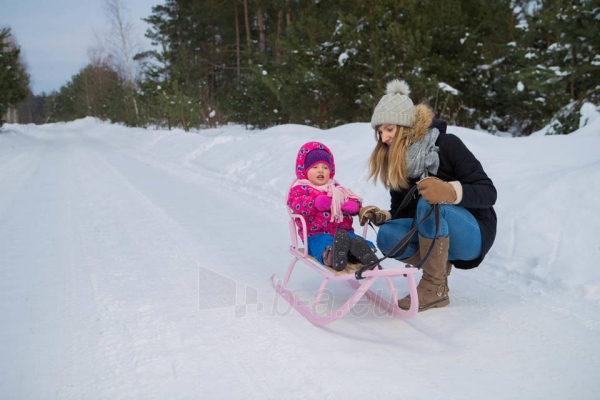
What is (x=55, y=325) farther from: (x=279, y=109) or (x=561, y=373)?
(x=279, y=109)

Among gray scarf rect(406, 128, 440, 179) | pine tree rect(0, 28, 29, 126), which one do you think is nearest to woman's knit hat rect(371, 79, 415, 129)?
gray scarf rect(406, 128, 440, 179)

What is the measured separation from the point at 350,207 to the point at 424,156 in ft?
1.89

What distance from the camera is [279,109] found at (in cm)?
1967

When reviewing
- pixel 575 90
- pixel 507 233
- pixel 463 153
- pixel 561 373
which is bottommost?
pixel 561 373

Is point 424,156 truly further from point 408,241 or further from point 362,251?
point 362,251

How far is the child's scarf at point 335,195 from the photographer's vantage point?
2920mm

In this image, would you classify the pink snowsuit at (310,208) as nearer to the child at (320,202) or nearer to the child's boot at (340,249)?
the child at (320,202)

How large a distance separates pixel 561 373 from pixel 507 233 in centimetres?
173

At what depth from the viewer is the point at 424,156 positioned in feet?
8.61

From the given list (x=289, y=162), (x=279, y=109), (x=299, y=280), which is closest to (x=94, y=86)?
(x=279, y=109)

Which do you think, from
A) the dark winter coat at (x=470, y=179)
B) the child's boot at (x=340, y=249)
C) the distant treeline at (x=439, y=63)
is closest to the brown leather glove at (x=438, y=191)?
the dark winter coat at (x=470, y=179)

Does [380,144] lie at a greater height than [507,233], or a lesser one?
greater

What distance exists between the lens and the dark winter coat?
251 centimetres

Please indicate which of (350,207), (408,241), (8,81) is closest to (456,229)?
(408,241)
